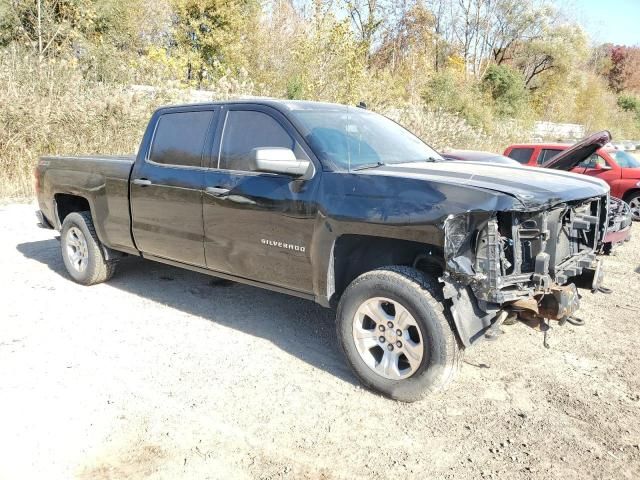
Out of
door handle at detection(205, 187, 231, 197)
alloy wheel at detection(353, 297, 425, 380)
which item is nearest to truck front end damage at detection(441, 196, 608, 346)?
alloy wheel at detection(353, 297, 425, 380)

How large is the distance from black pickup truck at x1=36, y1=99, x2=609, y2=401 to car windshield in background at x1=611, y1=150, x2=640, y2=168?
8.07 metres

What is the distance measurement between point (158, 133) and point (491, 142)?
18.6m

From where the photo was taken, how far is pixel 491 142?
843 inches

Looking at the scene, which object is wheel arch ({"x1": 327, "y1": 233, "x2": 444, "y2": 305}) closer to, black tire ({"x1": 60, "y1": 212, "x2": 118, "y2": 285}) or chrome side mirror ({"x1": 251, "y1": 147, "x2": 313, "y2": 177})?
chrome side mirror ({"x1": 251, "y1": 147, "x2": 313, "y2": 177})

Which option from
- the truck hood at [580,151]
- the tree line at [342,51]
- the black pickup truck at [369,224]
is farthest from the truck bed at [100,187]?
the tree line at [342,51]

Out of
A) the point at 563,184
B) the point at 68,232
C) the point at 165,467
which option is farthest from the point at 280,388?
the point at 68,232

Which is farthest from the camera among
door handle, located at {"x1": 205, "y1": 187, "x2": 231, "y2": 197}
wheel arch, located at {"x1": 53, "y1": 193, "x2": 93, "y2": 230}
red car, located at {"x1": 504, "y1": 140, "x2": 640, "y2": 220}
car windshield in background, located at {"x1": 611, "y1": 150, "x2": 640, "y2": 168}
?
car windshield in background, located at {"x1": 611, "y1": 150, "x2": 640, "y2": 168}

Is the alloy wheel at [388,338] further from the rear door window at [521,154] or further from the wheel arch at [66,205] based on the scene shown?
the rear door window at [521,154]

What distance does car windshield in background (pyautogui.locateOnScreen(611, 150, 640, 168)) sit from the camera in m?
11.0

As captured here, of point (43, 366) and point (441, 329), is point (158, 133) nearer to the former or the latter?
point (43, 366)

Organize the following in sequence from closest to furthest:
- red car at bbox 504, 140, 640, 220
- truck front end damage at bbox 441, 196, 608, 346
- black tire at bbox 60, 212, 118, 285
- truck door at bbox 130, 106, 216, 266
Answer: truck front end damage at bbox 441, 196, 608, 346
truck door at bbox 130, 106, 216, 266
black tire at bbox 60, 212, 118, 285
red car at bbox 504, 140, 640, 220

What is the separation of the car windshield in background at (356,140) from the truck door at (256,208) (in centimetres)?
14

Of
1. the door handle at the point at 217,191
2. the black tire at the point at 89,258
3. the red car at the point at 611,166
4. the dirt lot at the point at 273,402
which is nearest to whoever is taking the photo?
the dirt lot at the point at 273,402

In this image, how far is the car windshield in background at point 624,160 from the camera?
36.2 feet
